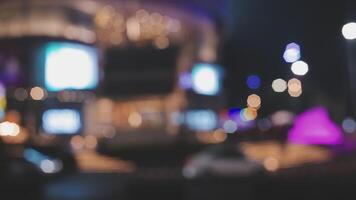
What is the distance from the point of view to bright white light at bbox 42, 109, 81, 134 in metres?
8.63

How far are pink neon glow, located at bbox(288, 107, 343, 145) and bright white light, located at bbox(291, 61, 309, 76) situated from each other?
0.26 meters

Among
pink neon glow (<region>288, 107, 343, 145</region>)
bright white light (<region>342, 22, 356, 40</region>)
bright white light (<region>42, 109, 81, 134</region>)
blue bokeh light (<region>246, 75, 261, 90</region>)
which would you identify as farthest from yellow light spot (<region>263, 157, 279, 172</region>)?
bright white light (<region>42, 109, 81, 134</region>)

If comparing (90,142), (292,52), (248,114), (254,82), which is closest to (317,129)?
(292,52)

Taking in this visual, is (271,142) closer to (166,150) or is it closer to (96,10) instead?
(166,150)

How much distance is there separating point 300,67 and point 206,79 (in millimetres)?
8594

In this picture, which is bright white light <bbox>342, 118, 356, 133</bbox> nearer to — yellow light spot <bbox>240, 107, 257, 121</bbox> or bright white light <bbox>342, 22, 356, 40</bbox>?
bright white light <bbox>342, 22, 356, 40</bbox>

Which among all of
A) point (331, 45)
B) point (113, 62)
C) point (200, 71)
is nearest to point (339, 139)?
point (331, 45)

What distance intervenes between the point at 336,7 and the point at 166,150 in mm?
3491

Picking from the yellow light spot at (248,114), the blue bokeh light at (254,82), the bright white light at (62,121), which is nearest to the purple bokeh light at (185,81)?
the bright white light at (62,121)

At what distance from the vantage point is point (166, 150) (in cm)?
634

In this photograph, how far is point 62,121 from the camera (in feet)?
31.3

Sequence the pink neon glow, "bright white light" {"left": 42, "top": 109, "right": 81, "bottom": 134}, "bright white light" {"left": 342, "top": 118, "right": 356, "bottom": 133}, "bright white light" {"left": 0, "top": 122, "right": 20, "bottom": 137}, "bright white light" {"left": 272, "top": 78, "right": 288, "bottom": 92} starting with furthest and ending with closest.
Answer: "bright white light" {"left": 42, "top": 109, "right": 81, "bottom": 134} < "bright white light" {"left": 0, "top": 122, "right": 20, "bottom": 137} < "bright white light" {"left": 272, "top": 78, "right": 288, "bottom": 92} < the pink neon glow < "bright white light" {"left": 342, "top": 118, "right": 356, "bottom": 133}

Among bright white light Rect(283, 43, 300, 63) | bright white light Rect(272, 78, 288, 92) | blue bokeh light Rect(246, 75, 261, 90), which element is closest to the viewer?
bright white light Rect(283, 43, 300, 63)

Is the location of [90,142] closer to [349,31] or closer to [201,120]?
[201,120]
